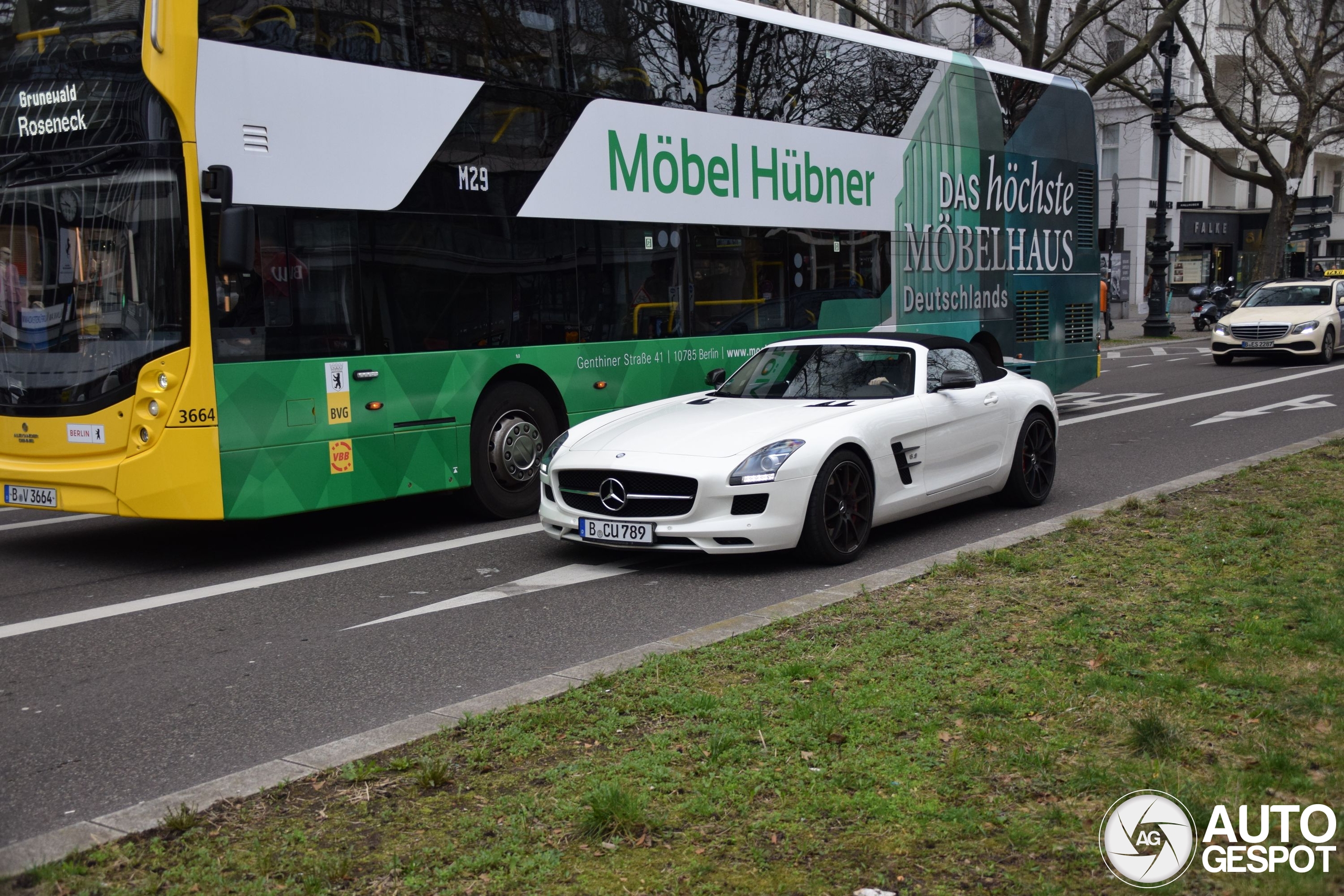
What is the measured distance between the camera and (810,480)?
7.76 metres

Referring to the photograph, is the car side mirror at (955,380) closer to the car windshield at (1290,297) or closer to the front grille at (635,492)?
the front grille at (635,492)

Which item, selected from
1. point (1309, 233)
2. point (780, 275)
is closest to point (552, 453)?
point (780, 275)

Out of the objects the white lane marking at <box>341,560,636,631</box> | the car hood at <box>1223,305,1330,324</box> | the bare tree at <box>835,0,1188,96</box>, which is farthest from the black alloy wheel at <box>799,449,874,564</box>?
the bare tree at <box>835,0,1188,96</box>

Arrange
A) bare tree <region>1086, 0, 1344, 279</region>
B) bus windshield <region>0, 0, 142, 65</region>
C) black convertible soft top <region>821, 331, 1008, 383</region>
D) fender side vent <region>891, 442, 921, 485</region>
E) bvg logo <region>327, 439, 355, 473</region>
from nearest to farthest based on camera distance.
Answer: bus windshield <region>0, 0, 142, 65</region> < fender side vent <region>891, 442, 921, 485</region> < bvg logo <region>327, 439, 355, 473</region> < black convertible soft top <region>821, 331, 1008, 383</region> < bare tree <region>1086, 0, 1344, 279</region>

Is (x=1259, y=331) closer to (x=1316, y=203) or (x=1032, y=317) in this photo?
(x=1032, y=317)

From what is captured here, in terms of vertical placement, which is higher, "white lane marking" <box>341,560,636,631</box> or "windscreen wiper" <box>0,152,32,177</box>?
"windscreen wiper" <box>0,152,32,177</box>

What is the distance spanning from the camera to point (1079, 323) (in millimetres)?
17172

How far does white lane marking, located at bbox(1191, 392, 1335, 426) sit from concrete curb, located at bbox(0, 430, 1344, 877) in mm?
8837

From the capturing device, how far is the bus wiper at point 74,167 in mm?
7883

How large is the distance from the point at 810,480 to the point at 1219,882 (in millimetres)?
4549

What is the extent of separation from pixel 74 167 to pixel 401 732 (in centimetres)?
508

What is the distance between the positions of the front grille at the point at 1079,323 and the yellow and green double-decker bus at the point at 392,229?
4.48 m

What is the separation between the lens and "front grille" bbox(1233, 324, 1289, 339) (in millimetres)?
24438

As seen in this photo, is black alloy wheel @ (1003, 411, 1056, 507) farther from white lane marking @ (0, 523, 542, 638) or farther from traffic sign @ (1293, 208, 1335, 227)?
traffic sign @ (1293, 208, 1335, 227)
